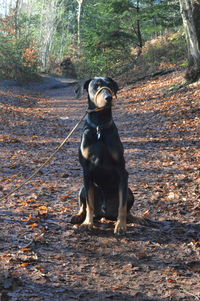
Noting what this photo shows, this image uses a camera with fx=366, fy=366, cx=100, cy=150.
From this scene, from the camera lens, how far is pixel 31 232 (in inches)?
154

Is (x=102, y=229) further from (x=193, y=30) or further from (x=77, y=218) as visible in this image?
(x=193, y=30)

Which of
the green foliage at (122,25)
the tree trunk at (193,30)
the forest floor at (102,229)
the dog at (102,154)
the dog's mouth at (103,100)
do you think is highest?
the green foliage at (122,25)

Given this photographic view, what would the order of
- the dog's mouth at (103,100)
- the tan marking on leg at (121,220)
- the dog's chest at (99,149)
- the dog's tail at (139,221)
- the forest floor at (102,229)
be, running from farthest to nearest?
the dog's tail at (139,221) → the tan marking on leg at (121,220) → the dog's chest at (99,149) → the dog's mouth at (103,100) → the forest floor at (102,229)

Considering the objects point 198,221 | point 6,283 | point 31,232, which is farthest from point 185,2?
point 6,283

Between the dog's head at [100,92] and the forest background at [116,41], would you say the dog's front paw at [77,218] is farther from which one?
the forest background at [116,41]

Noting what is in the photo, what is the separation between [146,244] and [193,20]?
1039 centimetres

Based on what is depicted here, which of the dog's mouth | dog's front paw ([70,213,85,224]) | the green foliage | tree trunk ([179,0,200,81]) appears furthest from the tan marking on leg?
the green foliage

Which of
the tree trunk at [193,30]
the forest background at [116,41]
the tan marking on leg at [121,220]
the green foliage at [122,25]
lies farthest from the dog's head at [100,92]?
the green foliage at [122,25]

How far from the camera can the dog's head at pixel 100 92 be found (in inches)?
139

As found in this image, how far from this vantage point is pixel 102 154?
368 cm

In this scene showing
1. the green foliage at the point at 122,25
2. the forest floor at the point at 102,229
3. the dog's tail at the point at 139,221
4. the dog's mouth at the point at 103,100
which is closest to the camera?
the forest floor at the point at 102,229

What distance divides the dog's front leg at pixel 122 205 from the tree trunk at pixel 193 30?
9640mm

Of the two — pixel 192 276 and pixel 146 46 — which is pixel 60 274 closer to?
pixel 192 276

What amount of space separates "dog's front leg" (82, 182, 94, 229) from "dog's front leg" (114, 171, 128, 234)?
0.29 meters
